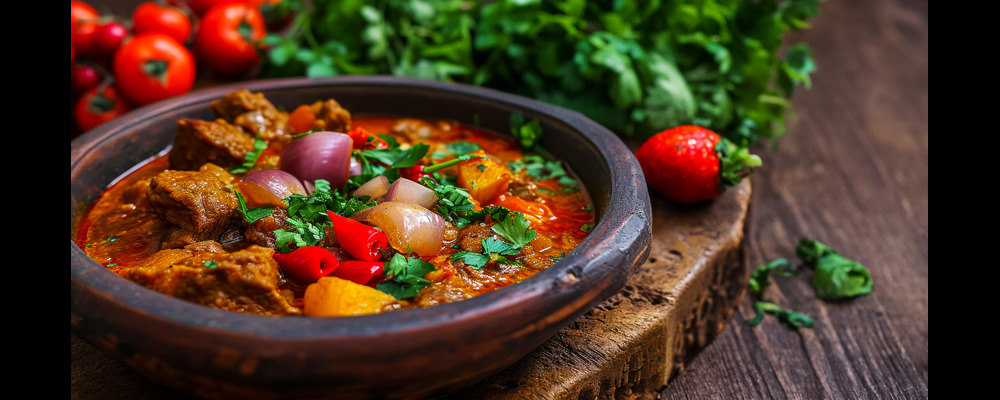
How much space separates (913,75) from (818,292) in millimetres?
3882

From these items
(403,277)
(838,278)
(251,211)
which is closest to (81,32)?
(251,211)

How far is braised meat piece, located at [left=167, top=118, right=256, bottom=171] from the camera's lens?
303cm

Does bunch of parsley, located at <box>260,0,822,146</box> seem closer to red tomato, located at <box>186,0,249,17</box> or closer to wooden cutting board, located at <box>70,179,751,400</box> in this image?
wooden cutting board, located at <box>70,179,751,400</box>

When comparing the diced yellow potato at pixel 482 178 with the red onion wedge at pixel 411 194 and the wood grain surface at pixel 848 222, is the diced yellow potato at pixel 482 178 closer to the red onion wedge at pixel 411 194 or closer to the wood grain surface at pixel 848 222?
the red onion wedge at pixel 411 194

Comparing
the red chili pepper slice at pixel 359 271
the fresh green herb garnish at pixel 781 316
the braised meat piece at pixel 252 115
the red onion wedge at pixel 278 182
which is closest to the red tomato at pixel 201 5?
the braised meat piece at pixel 252 115

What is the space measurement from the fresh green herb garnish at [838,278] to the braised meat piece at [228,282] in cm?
266

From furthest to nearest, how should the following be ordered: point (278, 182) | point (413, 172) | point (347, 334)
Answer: point (413, 172), point (278, 182), point (347, 334)

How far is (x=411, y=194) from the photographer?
8.82ft

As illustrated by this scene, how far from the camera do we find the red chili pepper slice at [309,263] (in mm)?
2340

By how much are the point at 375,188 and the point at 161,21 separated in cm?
277

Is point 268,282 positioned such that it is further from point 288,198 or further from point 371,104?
point 371,104

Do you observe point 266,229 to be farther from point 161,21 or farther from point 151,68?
Answer: point 161,21

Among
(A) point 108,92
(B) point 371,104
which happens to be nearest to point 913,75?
(B) point 371,104

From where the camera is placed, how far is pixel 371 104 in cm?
383
